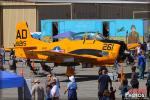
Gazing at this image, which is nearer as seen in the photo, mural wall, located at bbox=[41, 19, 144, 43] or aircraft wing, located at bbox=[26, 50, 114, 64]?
aircraft wing, located at bbox=[26, 50, 114, 64]

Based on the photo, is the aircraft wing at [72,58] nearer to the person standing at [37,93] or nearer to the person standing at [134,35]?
the person standing at [37,93]

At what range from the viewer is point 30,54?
26656mm

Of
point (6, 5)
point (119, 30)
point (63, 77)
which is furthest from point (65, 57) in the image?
point (6, 5)

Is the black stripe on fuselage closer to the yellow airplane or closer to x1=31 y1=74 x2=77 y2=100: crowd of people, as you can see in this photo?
the yellow airplane

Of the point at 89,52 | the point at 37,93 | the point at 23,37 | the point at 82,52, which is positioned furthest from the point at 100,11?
the point at 37,93

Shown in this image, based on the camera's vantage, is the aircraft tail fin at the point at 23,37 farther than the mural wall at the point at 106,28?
No

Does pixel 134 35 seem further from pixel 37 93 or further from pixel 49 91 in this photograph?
pixel 37 93

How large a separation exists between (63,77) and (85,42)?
6.55 feet

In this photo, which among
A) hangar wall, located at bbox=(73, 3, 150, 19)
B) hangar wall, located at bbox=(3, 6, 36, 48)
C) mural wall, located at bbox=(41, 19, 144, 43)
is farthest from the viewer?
hangar wall, located at bbox=(73, 3, 150, 19)

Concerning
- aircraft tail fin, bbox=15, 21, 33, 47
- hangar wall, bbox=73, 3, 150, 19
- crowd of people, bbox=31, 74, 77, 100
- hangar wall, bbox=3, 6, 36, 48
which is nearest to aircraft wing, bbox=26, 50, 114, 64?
aircraft tail fin, bbox=15, 21, 33, 47

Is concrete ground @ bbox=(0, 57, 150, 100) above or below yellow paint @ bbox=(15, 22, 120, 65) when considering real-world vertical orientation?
below

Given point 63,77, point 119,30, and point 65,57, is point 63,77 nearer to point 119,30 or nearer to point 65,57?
point 65,57

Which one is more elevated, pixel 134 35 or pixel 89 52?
pixel 134 35

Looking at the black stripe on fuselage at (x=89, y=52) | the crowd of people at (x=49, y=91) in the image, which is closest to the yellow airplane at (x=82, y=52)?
the black stripe on fuselage at (x=89, y=52)
